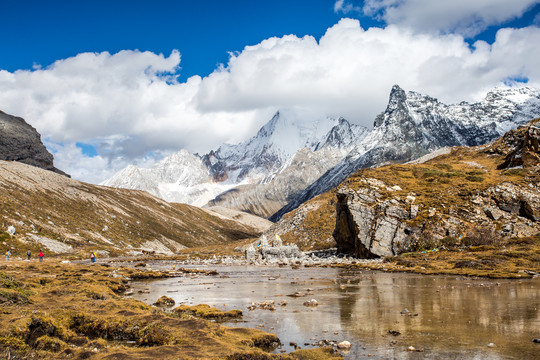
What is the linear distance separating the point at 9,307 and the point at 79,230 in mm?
143888

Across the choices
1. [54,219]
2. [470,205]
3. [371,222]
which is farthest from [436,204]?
[54,219]

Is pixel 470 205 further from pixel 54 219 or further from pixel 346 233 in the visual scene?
pixel 54 219

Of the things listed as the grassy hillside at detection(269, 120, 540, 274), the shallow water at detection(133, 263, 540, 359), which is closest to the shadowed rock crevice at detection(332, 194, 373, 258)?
the grassy hillside at detection(269, 120, 540, 274)

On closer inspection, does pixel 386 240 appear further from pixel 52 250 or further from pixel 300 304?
pixel 52 250

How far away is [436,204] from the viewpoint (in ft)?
248

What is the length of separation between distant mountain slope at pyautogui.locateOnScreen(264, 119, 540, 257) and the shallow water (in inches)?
1208

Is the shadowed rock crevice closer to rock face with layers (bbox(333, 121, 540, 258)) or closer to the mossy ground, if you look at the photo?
rock face with layers (bbox(333, 121, 540, 258))

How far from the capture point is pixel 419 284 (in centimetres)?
4022

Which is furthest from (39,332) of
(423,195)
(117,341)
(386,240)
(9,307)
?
(423,195)

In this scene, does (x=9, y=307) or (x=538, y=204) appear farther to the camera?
(x=538, y=204)

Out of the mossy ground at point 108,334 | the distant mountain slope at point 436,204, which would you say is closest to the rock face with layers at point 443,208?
the distant mountain slope at point 436,204

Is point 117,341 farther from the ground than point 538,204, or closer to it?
closer to it

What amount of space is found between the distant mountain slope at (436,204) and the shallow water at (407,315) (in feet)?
101

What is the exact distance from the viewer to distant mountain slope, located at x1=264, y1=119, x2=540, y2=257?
69.4 meters
